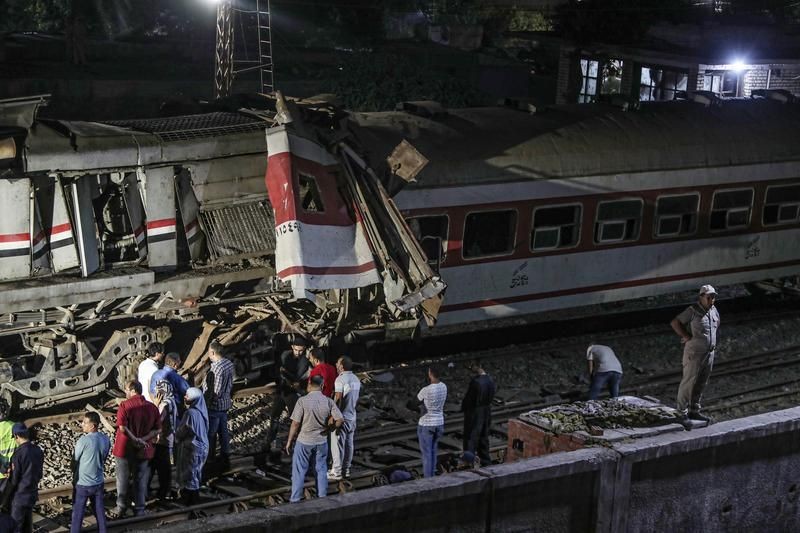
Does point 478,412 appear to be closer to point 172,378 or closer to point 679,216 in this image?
point 172,378

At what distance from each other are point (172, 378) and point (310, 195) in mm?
3340

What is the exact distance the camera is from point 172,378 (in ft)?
36.0

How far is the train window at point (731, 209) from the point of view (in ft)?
57.6

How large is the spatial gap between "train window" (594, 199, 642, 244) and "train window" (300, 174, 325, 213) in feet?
16.9

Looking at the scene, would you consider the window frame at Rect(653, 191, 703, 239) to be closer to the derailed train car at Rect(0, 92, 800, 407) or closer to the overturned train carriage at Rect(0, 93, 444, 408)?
the derailed train car at Rect(0, 92, 800, 407)

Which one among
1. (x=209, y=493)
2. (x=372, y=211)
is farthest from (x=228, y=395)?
(x=372, y=211)

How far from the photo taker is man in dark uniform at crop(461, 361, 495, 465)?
11531 millimetres

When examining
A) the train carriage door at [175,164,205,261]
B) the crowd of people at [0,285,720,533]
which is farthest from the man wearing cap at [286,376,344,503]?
the train carriage door at [175,164,205,261]

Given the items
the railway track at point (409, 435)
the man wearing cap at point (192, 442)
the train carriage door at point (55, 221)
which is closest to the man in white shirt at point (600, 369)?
the railway track at point (409, 435)

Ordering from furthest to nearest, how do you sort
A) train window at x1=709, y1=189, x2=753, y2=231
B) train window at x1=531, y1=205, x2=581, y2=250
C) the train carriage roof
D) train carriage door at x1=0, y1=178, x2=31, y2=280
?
1. train window at x1=709, y1=189, x2=753, y2=231
2. train window at x1=531, y1=205, x2=581, y2=250
3. the train carriage roof
4. train carriage door at x1=0, y1=178, x2=31, y2=280

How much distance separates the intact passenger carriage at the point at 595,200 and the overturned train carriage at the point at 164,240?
150 centimetres

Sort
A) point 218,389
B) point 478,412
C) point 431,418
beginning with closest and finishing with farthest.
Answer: point 431,418, point 218,389, point 478,412

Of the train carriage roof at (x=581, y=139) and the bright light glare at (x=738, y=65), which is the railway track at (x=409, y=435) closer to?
the train carriage roof at (x=581, y=139)

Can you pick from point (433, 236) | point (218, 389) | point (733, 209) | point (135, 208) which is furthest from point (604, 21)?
point (218, 389)
